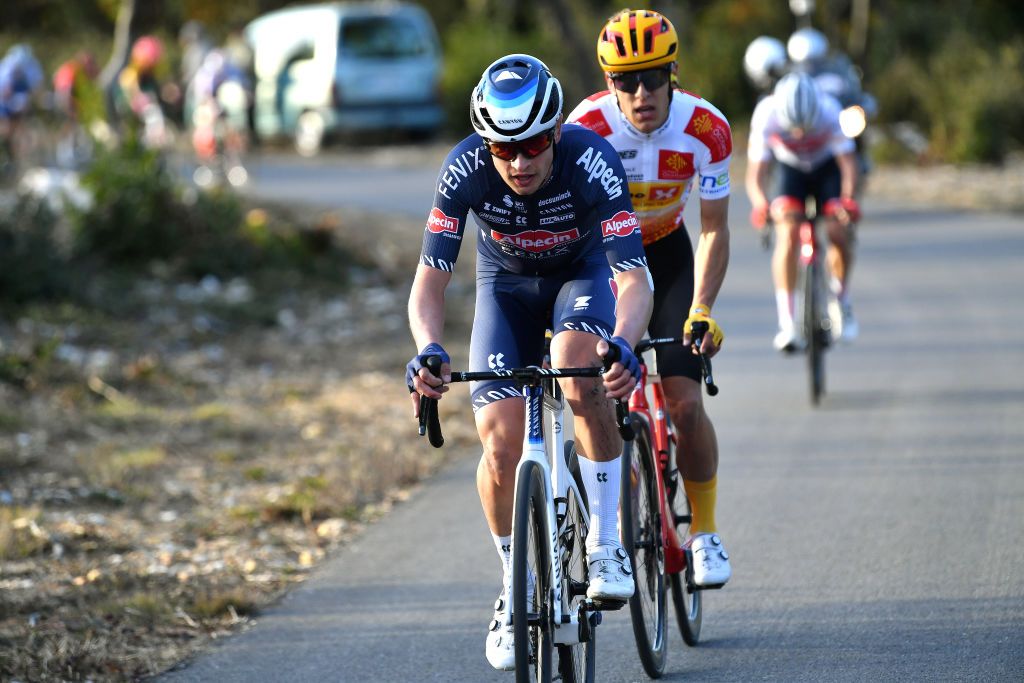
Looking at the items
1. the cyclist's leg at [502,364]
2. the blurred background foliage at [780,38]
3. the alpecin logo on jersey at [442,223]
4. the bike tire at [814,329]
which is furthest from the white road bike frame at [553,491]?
the blurred background foliage at [780,38]

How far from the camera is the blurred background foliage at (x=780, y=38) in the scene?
23328 millimetres

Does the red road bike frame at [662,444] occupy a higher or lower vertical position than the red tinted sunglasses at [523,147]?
lower

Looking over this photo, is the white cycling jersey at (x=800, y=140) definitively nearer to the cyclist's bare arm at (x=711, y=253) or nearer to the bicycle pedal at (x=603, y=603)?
the cyclist's bare arm at (x=711, y=253)

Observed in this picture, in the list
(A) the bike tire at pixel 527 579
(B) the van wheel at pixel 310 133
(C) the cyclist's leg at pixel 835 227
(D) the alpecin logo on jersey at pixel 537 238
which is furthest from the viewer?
(B) the van wheel at pixel 310 133

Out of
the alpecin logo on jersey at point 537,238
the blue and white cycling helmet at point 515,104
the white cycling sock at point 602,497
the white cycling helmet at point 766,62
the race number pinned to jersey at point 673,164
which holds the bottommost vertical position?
the white cycling sock at point 602,497

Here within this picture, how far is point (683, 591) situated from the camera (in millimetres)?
5539

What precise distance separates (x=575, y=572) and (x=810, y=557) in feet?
6.70

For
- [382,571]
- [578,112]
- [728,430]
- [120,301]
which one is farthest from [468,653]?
[120,301]

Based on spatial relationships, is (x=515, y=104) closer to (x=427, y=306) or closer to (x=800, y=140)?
(x=427, y=306)

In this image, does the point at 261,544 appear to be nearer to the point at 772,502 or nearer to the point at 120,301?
the point at 772,502

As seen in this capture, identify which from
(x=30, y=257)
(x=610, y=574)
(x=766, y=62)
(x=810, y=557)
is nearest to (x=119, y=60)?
(x=30, y=257)

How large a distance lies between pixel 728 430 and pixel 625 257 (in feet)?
14.6

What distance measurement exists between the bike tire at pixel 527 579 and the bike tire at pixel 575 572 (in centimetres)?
10

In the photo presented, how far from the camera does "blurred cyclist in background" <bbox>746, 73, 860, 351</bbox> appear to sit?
9.75m
